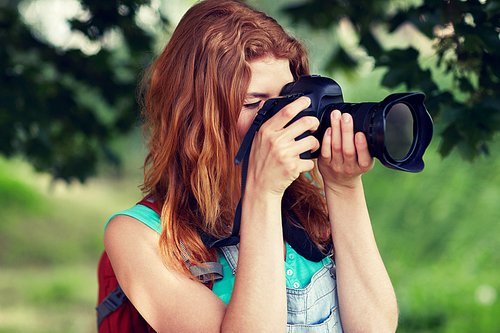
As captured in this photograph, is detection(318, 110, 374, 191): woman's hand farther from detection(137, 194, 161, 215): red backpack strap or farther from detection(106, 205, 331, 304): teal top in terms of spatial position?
detection(137, 194, 161, 215): red backpack strap

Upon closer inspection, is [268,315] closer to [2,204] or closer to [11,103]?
[11,103]

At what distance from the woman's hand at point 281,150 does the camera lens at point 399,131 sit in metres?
0.16

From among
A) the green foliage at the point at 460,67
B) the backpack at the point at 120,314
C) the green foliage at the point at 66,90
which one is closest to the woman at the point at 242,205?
the backpack at the point at 120,314

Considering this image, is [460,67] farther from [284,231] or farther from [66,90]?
[66,90]

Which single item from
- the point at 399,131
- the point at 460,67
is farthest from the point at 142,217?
the point at 460,67

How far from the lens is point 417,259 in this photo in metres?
3.86

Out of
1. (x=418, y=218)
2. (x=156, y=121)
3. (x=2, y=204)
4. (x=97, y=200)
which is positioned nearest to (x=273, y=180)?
(x=156, y=121)

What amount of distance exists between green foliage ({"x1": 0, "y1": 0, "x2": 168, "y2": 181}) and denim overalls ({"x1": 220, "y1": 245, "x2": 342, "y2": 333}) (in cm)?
127

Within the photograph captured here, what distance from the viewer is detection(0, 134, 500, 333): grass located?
10.6ft

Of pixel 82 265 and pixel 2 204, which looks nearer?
pixel 82 265

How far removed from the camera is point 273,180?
872 millimetres

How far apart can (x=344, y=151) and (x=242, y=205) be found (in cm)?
26

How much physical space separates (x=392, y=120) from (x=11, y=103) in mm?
1668

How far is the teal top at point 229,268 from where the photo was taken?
0.97 m
